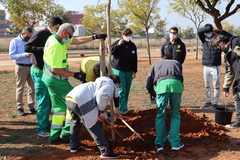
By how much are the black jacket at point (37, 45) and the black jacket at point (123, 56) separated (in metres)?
1.87

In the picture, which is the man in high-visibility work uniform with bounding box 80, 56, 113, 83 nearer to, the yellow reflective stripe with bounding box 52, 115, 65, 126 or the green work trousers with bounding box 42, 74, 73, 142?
the green work trousers with bounding box 42, 74, 73, 142

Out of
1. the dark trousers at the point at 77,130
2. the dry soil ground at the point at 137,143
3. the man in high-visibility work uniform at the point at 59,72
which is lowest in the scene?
the dry soil ground at the point at 137,143

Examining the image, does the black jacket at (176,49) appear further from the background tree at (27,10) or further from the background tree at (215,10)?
the background tree at (27,10)

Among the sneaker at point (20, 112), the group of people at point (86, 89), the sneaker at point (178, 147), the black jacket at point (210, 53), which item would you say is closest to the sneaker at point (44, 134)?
the group of people at point (86, 89)

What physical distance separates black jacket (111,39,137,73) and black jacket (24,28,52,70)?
1.87 meters

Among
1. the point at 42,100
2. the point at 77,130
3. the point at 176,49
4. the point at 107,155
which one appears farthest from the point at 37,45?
the point at 176,49

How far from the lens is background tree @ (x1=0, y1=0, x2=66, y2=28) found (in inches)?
870

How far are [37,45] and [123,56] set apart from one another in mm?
2173

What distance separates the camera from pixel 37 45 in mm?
5066

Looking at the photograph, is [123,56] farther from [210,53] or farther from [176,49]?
[210,53]

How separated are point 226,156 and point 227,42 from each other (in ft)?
7.37

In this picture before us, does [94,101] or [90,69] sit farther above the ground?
[90,69]

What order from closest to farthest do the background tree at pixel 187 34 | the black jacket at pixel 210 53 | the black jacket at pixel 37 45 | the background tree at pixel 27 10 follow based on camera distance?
the black jacket at pixel 37 45 < the black jacket at pixel 210 53 < the background tree at pixel 27 10 < the background tree at pixel 187 34

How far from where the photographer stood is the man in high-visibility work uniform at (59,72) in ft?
14.0
